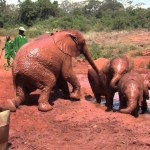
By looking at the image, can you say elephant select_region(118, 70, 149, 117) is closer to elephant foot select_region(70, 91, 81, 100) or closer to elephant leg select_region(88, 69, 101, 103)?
elephant foot select_region(70, 91, 81, 100)

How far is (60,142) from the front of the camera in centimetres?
633

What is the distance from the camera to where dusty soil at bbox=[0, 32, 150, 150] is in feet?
→ 20.2

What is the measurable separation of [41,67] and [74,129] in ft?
5.20

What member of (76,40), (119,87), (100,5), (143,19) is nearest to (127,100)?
(119,87)

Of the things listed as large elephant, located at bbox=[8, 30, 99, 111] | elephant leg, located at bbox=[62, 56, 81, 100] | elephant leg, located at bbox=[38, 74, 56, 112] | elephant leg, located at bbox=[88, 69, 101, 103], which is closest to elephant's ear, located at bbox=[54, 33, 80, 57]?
large elephant, located at bbox=[8, 30, 99, 111]

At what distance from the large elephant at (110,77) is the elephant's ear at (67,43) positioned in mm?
919

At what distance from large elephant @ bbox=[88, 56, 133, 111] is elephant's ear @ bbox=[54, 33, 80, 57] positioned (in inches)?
36.2

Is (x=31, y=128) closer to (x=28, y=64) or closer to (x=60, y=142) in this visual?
(x=60, y=142)

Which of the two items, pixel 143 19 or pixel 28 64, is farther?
pixel 143 19

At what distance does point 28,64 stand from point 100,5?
60527 millimetres

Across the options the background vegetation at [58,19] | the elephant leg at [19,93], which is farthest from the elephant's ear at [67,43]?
the background vegetation at [58,19]

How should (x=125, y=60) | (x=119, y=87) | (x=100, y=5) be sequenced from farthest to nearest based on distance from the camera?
(x=100, y=5), (x=125, y=60), (x=119, y=87)

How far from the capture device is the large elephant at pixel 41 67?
25.5 ft

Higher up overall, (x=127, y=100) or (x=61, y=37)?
(x=61, y=37)
